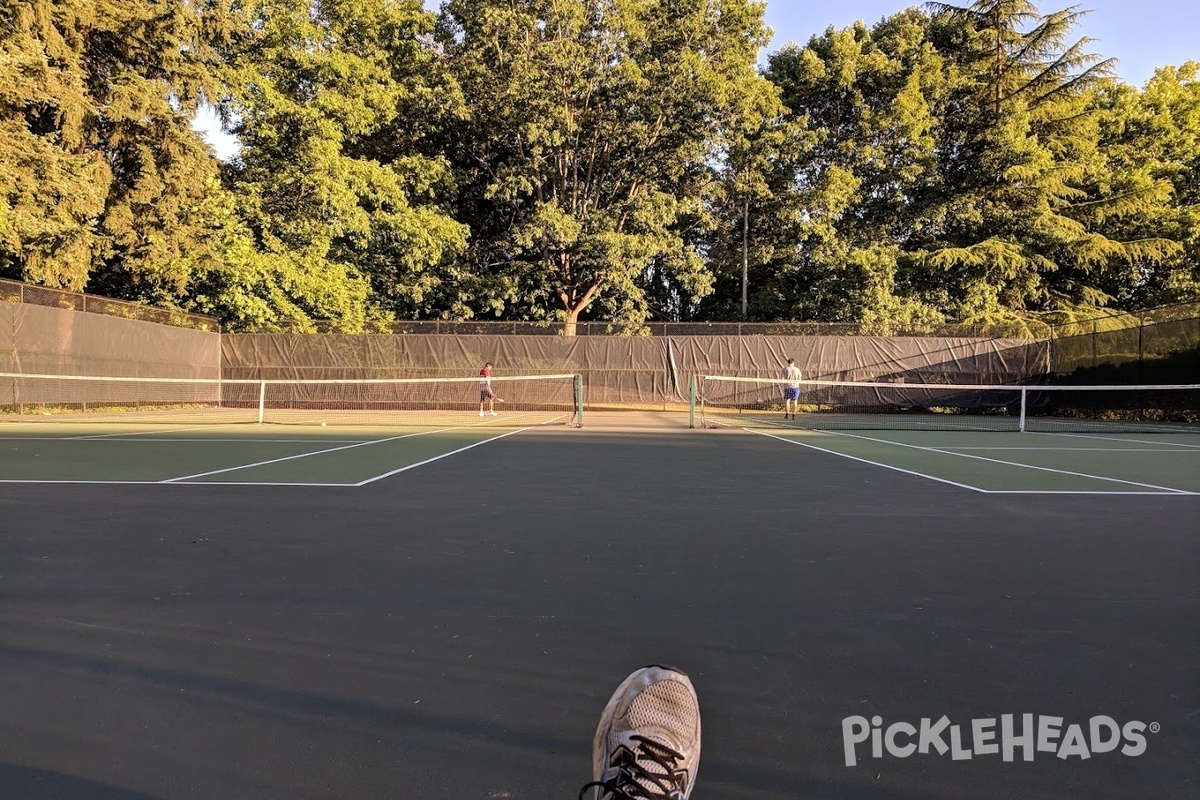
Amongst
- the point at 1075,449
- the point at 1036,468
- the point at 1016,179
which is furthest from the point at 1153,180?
the point at 1036,468

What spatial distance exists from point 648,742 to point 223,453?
857cm

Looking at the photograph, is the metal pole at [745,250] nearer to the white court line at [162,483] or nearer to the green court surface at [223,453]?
the green court surface at [223,453]

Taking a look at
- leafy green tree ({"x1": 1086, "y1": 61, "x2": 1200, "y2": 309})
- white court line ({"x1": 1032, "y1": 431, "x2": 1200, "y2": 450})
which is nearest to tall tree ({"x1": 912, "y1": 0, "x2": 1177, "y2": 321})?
A: leafy green tree ({"x1": 1086, "y1": 61, "x2": 1200, "y2": 309})

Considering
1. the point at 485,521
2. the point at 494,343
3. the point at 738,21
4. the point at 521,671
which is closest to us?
the point at 521,671

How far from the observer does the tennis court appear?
1.98 m

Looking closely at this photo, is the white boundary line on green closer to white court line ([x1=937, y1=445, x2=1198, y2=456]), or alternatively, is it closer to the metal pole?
white court line ([x1=937, y1=445, x2=1198, y2=456])

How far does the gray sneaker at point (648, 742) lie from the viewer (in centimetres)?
182

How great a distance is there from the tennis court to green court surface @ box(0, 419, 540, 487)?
2.06 feet

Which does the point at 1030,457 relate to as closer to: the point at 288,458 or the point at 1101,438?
the point at 1101,438

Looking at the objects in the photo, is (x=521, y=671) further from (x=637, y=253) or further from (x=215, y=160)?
(x=215, y=160)

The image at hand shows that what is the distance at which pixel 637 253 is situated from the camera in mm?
27641

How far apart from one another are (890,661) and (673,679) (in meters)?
0.91

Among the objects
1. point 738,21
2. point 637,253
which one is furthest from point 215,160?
point 738,21

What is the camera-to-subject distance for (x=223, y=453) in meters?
9.05
